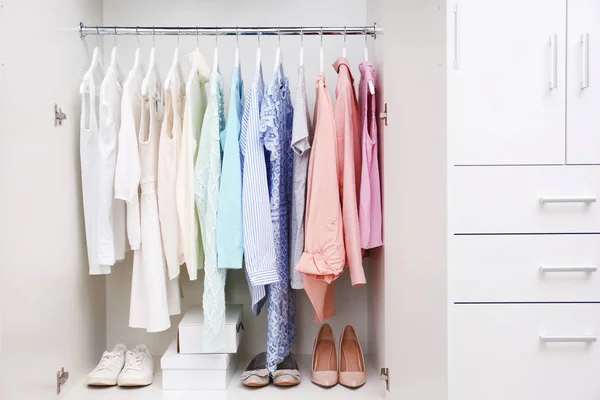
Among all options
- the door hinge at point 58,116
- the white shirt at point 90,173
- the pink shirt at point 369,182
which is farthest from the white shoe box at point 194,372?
the door hinge at point 58,116

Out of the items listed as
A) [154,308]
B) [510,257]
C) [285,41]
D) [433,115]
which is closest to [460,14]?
[433,115]

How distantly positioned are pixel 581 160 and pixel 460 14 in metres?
0.45

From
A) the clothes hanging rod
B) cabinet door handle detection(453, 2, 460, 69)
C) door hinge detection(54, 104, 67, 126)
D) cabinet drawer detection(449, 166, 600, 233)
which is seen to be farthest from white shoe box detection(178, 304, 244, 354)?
cabinet door handle detection(453, 2, 460, 69)

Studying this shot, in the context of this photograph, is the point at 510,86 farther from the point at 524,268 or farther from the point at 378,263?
the point at 378,263

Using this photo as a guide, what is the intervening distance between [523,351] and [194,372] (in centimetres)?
113

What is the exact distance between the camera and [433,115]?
124 centimetres

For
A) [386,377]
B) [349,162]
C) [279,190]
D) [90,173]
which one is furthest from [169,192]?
[386,377]

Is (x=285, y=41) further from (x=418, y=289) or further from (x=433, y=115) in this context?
(x=418, y=289)

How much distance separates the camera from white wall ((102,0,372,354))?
2105mm

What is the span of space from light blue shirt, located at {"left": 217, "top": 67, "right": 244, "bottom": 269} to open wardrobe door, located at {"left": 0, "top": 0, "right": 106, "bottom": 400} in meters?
0.53

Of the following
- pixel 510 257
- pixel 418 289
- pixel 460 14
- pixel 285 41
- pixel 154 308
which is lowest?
pixel 154 308

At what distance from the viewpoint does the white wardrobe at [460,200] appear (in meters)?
1.17

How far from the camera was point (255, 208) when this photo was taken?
65.8 inches

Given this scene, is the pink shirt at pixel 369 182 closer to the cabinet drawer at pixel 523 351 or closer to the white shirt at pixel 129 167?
the cabinet drawer at pixel 523 351
